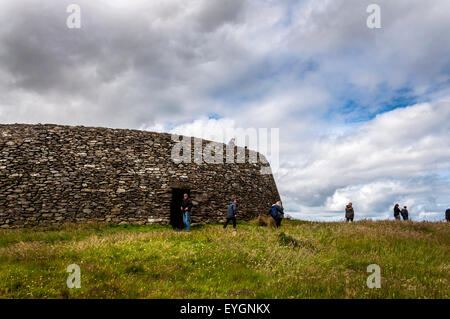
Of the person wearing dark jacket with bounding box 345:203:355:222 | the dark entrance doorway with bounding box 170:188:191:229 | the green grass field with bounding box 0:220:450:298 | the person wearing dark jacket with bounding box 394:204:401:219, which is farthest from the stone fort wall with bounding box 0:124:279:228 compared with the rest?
the person wearing dark jacket with bounding box 394:204:401:219

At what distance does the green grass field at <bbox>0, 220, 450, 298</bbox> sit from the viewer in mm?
5965

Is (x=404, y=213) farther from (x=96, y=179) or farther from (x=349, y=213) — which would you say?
(x=96, y=179)

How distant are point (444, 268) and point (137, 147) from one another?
17512 mm

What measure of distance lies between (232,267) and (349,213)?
16912 mm

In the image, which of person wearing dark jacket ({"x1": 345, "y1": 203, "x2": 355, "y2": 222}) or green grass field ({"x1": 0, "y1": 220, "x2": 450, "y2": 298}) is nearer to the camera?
green grass field ({"x1": 0, "y1": 220, "x2": 450, "y2": 298})

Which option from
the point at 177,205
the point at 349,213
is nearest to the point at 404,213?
the point at 349,213

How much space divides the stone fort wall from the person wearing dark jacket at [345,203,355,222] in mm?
7068

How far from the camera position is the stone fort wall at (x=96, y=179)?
17.0 meters

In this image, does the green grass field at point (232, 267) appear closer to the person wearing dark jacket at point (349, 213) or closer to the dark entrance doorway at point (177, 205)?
the dark entrance doorway at point (177, 205)

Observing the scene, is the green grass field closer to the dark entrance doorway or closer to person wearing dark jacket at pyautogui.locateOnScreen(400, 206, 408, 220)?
the dark entrance doorway

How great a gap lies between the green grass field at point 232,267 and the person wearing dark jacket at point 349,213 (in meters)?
9.37

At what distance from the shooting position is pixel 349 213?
21.8 meters

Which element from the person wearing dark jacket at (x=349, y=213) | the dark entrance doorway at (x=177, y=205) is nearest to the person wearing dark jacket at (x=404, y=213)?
the person wearing dark jacket at (x=349, y=213)
